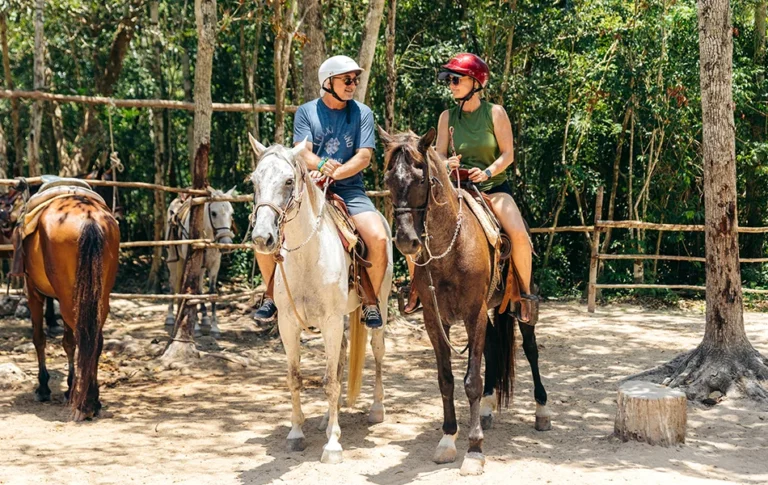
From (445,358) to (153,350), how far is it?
4300mm

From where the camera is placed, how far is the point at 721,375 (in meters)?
5.89

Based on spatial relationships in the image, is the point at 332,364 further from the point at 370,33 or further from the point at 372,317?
the point at 370,33

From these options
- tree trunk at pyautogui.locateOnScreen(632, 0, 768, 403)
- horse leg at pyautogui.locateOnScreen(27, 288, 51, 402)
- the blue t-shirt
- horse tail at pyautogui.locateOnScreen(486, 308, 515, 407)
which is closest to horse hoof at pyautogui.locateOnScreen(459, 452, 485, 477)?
horse tail at pyautogui.locateOnScreen(486, 308, 515, 407)

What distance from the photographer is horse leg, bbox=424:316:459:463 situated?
Result: 4.55 metres

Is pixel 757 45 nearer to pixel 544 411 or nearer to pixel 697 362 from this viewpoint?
pixel 697 362

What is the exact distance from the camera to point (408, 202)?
163 inches

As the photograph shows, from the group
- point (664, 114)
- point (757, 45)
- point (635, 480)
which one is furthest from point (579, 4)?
point (635, 480)

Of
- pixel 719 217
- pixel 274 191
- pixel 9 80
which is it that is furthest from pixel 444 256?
pixel 9 80

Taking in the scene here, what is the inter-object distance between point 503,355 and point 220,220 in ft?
16.6

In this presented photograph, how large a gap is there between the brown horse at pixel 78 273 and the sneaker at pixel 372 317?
6.86 feet

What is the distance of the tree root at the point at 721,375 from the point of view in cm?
578

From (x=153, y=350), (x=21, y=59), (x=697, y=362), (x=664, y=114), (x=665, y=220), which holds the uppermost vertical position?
(x=21, y=59)

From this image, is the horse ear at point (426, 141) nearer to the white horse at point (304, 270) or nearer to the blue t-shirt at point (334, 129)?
the white horse at point (304, 270)

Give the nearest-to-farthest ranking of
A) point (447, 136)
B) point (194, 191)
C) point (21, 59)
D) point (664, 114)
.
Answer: point (447, 136) < point (194, 191) < point (664, 114) < point (21, 59)
